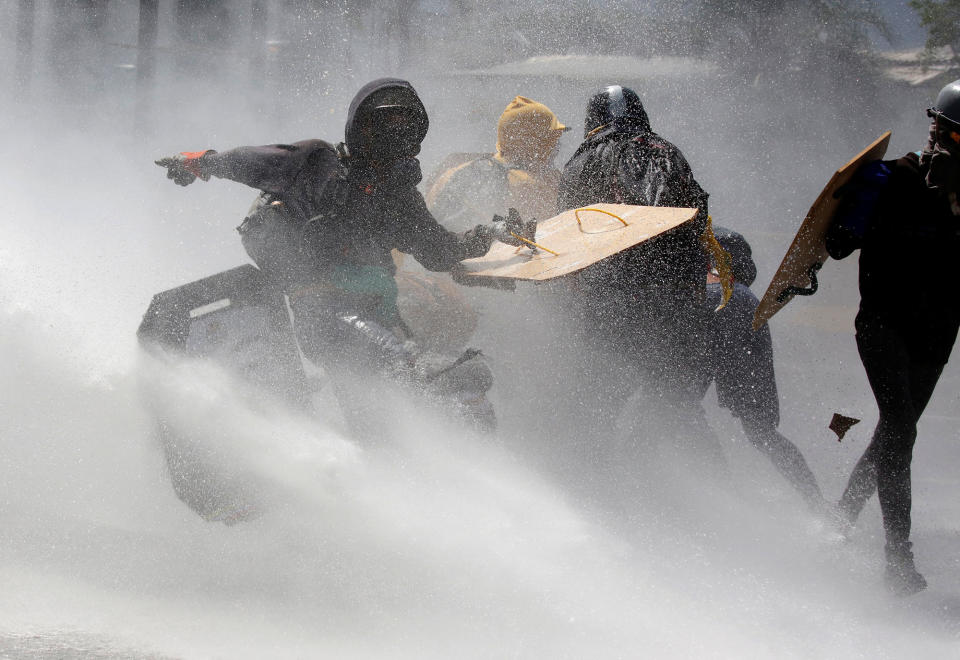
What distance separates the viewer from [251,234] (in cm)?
408

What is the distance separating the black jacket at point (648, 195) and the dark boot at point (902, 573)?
4.07ft

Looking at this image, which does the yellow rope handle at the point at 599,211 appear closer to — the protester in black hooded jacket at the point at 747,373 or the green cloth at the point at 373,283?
the protester in black hooded jacket at the point at 747,373

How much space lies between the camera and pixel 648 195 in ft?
12.5

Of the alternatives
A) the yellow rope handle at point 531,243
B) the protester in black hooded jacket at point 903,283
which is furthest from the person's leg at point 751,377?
the yellow rope handle at point 531,243

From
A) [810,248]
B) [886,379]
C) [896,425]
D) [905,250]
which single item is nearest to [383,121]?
[810,248]

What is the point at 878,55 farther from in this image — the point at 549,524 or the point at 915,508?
the point at 549,524

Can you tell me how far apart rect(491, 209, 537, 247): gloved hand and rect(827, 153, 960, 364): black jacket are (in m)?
1.14

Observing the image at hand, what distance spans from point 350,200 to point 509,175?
1.52 metres

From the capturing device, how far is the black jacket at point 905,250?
3.22 m

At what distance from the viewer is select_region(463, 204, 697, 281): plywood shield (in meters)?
3.47

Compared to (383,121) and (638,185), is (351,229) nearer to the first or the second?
(383,121)

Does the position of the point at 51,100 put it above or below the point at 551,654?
below

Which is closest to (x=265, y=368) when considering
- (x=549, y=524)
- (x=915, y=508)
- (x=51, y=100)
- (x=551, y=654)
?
(x=549, y=524)

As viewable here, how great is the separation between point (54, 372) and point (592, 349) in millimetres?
2667
